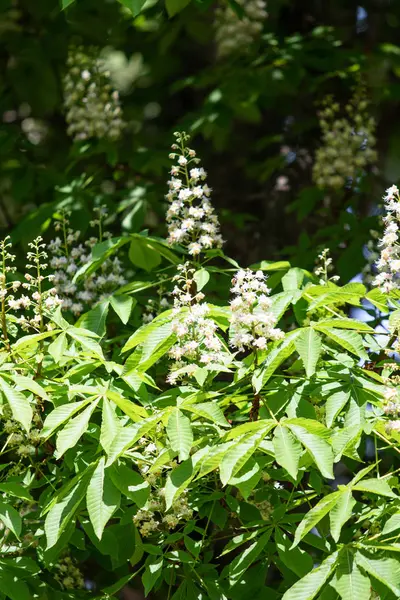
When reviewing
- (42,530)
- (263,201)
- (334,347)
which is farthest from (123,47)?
(42,530)

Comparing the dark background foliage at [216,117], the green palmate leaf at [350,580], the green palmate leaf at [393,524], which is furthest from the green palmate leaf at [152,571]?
the dark background foliage at [216,117]

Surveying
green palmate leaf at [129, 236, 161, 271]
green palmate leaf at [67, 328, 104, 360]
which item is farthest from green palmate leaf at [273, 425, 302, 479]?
green palmate leaf at [129, 236, 161, 271]

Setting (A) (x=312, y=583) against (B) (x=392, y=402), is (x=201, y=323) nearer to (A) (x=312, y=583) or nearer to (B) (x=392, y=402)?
(B) (x=392, y=402)

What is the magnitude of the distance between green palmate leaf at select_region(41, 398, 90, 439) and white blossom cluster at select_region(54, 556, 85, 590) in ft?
3.06

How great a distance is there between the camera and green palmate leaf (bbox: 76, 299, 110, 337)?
2.85m

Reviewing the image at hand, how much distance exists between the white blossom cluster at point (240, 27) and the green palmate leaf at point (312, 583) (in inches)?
136

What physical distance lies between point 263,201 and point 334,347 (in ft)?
8.93

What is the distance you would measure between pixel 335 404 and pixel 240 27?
10.3ft

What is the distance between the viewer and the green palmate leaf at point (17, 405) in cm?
229

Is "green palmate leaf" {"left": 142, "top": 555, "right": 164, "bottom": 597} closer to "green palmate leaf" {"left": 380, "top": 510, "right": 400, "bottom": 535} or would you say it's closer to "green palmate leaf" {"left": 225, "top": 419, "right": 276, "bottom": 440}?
"green palmate leaf" {"left": 225, "top": 419, "right": 276, "bottom": 440}

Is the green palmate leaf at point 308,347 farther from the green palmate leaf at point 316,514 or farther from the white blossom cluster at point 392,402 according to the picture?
the green palmate leaf at point 316,514

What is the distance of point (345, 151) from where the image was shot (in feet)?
14.8

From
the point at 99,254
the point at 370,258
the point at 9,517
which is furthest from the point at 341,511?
the point at 370,258

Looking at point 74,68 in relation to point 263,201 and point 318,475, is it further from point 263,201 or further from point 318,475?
point 318,475
